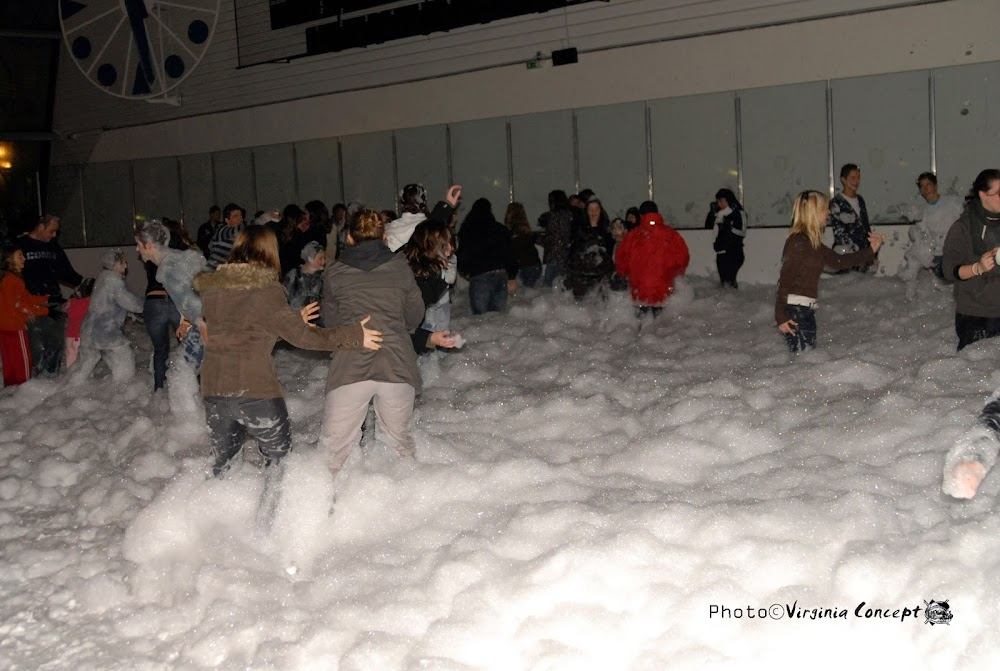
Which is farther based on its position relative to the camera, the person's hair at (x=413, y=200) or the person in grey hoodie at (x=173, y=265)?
the person's hair at (x=413, y=200)

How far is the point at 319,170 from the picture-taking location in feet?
68.4

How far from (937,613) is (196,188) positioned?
20.6 meters

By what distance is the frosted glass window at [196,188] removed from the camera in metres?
22.6

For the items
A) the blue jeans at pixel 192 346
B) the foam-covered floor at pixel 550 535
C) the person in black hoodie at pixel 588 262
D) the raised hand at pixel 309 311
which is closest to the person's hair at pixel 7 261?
the foam-covered floor at pixel 550 535

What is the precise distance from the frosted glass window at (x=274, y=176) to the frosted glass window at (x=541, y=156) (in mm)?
5228

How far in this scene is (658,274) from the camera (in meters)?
10.8

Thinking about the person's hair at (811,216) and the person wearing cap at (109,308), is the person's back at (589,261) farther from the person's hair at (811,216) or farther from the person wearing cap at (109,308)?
the person wearing cap at (109,308)

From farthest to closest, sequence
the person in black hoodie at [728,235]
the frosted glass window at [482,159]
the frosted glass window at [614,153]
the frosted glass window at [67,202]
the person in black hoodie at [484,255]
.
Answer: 1. the frosted glass window at [67,202]
2. the frosted glass window at [482,159]
3. the frosted glass window at [614,153]
4. the person in black hoodie at [728,235]
5. the person in black hoodie at [484,255]

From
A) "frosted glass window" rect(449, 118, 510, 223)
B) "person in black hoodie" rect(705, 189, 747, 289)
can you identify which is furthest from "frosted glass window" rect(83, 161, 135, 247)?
"person in black hoodie" rect(705, 189, 747, 289)

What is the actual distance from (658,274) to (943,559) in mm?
6148

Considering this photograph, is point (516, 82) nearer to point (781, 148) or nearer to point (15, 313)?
point (781, 148)

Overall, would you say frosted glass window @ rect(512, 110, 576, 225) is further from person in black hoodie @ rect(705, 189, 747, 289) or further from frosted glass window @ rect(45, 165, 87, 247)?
frosted glass window @ rect(45, 165, 87, 247)

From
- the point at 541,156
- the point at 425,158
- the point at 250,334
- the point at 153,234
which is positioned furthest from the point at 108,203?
the point at 250,334

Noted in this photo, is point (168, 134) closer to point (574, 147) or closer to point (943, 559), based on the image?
point (574, 147)
